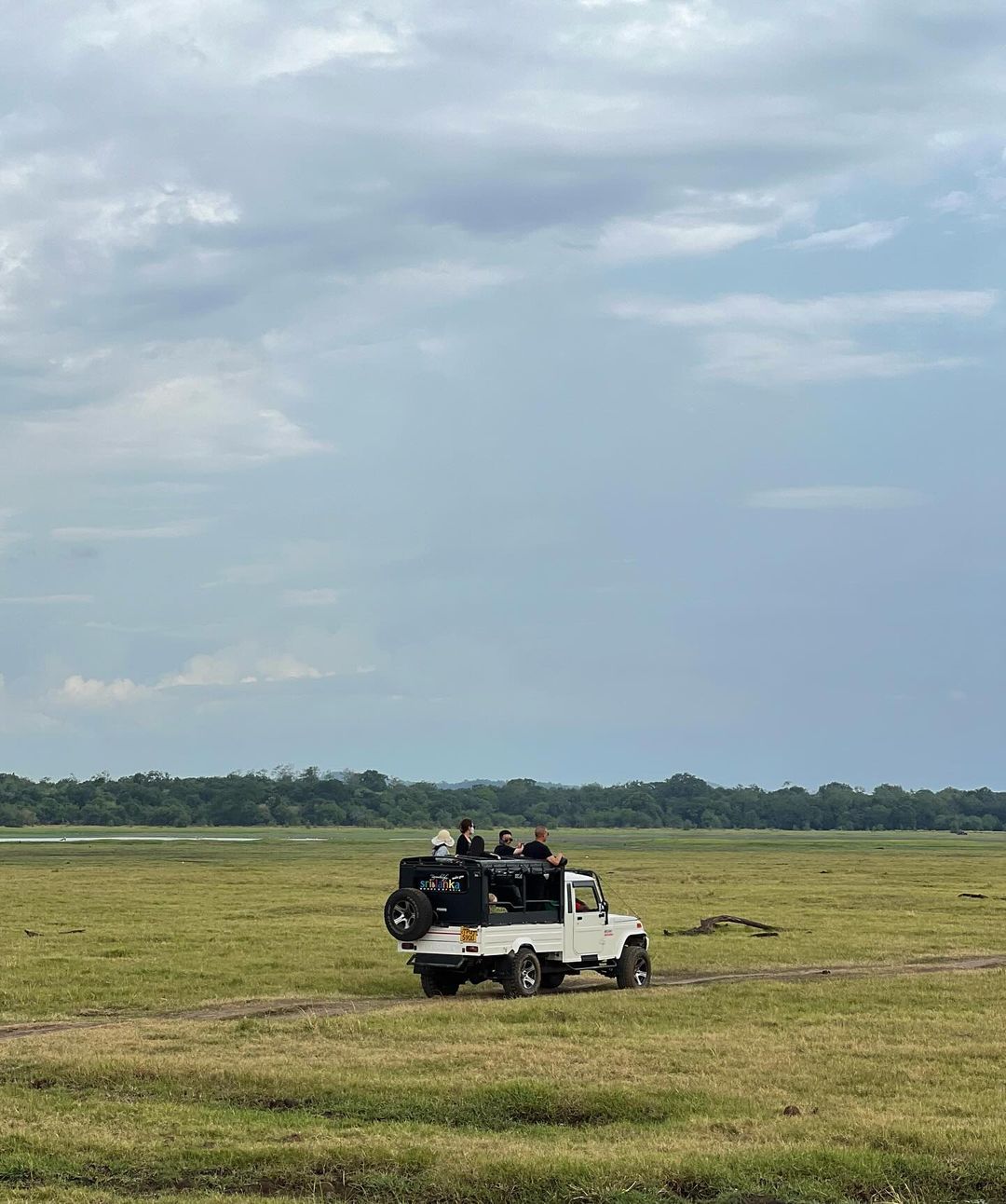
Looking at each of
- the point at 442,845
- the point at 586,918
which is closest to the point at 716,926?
the point at 586,918

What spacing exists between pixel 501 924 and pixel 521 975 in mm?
1022

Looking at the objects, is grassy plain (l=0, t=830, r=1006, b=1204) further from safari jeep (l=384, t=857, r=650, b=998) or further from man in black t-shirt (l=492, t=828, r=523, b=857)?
man in black t-shirt (l=492, t=828, r=523, b=857)

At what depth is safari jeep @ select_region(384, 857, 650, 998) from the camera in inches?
1045

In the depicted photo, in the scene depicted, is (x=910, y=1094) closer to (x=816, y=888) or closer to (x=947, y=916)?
(x=947, y=916)

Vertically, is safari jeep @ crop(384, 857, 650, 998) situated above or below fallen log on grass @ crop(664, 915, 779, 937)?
above

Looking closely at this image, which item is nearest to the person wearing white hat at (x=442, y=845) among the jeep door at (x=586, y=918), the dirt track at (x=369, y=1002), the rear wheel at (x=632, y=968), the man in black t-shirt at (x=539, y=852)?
the man in black t-shirt at (x=539, y=852)

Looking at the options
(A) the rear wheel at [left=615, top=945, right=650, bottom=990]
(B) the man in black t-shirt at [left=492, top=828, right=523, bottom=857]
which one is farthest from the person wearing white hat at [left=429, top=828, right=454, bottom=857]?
(A) the rear wheel at [left=615, top=945, right=650, bottom=990]

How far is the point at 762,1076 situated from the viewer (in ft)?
61.5

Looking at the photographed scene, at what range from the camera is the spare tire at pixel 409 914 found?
2658 centimetres

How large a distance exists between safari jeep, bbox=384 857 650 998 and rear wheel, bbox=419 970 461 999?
2cm

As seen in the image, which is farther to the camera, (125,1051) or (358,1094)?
(125,1051)

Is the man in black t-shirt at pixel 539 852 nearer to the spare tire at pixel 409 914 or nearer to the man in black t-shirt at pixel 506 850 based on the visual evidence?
the man in black t-shirt at pixel 506 850

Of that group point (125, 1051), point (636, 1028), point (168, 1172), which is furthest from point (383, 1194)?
point (636, 1028)

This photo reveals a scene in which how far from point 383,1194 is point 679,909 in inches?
1462
